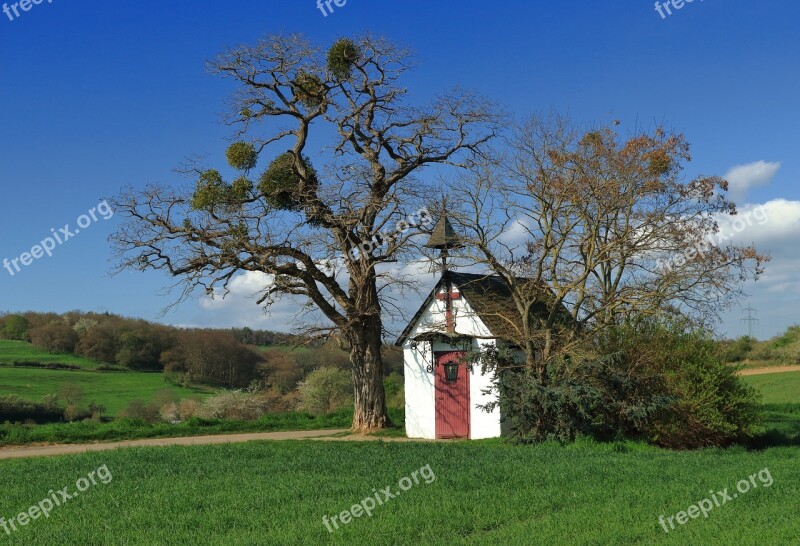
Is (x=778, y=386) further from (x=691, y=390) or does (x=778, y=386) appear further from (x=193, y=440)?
(x=193, y=440)

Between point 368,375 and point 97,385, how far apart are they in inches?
1189

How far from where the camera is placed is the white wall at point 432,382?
25516 mm

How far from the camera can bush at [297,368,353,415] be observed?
127 feet

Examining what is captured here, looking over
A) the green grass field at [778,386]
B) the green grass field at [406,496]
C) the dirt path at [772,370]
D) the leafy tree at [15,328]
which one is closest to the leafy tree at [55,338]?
the leafy tree at [15,328]

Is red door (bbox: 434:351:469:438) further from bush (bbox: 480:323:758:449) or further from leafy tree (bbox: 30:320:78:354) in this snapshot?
leafy tree (bbox: 30:320:78:354)

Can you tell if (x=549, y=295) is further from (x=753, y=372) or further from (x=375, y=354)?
(x=753, y=372)

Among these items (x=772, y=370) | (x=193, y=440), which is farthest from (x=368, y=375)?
(x=772, y=370)

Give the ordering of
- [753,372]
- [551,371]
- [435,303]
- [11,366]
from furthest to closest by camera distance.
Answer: [753,372], [11,366], [435,303], [551,371]

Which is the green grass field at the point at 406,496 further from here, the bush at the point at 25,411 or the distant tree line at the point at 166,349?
the distant tree line at the point at 166,349

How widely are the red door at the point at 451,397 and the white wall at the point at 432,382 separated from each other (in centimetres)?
18

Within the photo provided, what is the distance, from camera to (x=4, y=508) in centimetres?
1324

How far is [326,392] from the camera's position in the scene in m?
38.7

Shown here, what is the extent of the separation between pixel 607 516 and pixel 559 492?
5.84ft

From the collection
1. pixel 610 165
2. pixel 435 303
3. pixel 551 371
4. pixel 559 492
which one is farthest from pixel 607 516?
pixel 610 165
